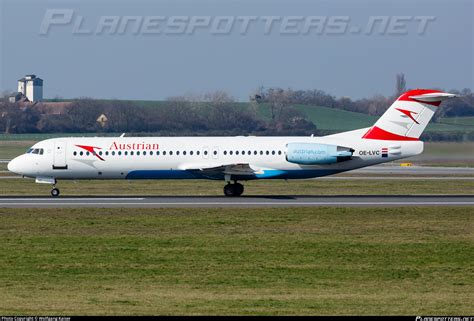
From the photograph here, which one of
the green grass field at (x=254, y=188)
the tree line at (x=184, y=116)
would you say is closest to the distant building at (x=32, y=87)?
the tree line at (x=184, y=116)

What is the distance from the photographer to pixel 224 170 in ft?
141

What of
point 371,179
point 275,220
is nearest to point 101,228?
point 275,220

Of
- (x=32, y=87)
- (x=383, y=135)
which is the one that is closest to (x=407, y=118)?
(x=383, y=135)

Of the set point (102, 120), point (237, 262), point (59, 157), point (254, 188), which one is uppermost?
point (102, 120)

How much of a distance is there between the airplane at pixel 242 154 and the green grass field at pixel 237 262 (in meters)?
7.57

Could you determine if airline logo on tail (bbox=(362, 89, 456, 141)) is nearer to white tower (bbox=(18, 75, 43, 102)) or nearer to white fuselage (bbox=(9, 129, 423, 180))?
white fuselage (bbox=(9, 129, 423, 180))

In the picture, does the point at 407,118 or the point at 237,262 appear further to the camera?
the point at 407,118

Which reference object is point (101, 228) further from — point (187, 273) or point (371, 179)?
point (371, 179)

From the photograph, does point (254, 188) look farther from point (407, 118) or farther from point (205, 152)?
point (407, 118)

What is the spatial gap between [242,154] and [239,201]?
12.0ft

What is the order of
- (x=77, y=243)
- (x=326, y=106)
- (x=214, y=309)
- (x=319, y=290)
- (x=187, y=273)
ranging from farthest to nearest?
1. (x=326, y=106)
2. (x=77, y=243)
3. (x=187, y=273)
4. (x=319, y=290)
5. (x=214, y=309)

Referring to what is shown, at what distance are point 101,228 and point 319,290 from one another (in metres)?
12.3

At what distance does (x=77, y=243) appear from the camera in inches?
1062

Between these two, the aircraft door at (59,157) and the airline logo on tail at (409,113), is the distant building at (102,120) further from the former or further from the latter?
the airline logo on tail at (409,113)
